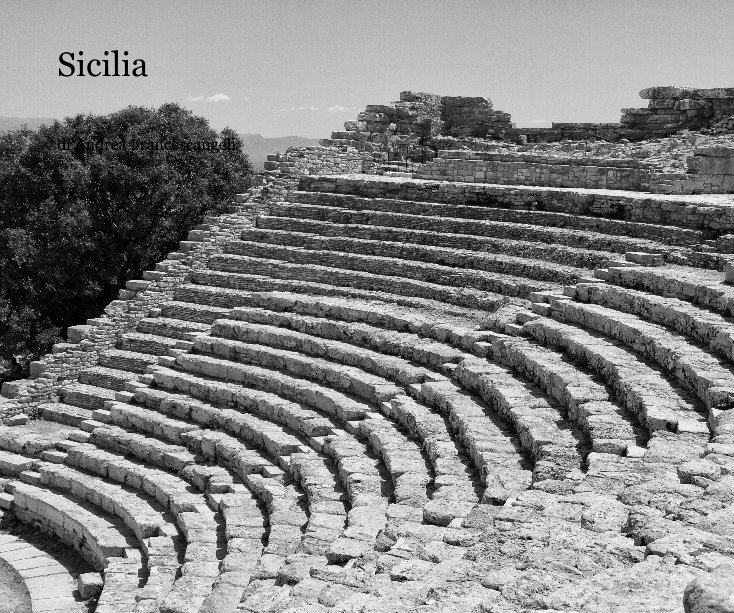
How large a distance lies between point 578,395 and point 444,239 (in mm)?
7842

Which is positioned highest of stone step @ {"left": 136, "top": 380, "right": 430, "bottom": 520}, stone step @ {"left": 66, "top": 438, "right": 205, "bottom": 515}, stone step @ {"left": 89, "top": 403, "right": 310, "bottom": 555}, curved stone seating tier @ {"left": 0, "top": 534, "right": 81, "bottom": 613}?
stone step @ {"left": 136, "top": 380, "right": 430, "bottom": 520}

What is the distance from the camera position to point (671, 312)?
13.7 m

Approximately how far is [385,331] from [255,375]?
81.2 inches

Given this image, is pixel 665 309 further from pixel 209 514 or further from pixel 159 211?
pixel 159 211

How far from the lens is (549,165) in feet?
70.7

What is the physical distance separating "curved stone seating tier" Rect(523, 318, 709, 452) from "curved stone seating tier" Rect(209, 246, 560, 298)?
278 cm

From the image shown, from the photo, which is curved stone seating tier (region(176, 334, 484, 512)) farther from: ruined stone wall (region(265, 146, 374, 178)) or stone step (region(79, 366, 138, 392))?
ruined stone wall (region(265, 146, 374, 178))

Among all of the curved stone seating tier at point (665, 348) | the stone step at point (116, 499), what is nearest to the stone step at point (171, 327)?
the stone step at point (116, 499)

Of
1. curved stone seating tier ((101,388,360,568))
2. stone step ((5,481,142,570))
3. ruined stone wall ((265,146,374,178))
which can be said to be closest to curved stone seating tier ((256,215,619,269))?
ruined stone wall ((265,146,374,178))

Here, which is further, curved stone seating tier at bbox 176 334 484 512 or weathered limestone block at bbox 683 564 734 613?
curved stone seating tier at bbox 176 334 484 512

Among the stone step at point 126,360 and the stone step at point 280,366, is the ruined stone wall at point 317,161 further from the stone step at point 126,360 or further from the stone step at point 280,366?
the stone step at point 280,366

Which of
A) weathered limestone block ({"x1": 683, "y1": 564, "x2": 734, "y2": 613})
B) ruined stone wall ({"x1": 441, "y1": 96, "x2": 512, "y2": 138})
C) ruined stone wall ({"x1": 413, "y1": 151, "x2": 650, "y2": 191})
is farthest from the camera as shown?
ruined stone wall ({"x1": 441, "y1": 96, "x2": 512, "y2": 138})

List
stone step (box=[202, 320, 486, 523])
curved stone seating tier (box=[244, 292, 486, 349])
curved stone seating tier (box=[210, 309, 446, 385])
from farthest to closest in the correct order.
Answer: curved stone seating tier (box=[244, 292, 486, 349])
curved stone seating tier (box=[210, 309, 446, 385])
stone step (box=[202, 320, 486, 523])

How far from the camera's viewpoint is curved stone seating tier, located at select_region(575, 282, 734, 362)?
12328mm
